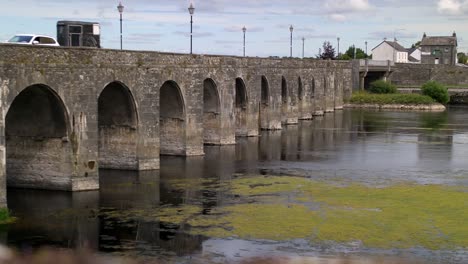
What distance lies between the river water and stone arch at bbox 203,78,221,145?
1569mm

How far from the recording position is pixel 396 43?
522ft

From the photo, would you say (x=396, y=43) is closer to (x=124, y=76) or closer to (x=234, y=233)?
(x=124, y=76)

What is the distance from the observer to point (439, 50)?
153 m

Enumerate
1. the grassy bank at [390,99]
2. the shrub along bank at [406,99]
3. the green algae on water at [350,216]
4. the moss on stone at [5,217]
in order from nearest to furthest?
the green algae on water at [350,216] < the moss on stone at [5,217] < the shrub along bank at [406,99] < the grassy bank at [390,99]

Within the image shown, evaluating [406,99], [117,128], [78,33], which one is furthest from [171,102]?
[406,99]

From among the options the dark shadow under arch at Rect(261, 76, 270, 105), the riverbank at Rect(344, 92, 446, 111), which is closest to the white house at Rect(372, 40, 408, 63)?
the riverbank at Rect(344, 92, 446, 111)

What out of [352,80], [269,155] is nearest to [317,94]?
[352,80]

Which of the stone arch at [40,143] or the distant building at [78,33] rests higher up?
the distant building at [78,33]

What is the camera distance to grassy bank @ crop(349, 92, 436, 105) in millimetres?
102750

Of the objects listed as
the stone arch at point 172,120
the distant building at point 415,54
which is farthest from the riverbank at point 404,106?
the distant building at point 415,54

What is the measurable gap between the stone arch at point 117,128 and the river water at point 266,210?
0.97 m

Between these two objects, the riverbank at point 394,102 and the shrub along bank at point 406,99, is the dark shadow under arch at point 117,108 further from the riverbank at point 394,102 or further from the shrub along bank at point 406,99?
the shrub along bank at point 406,99

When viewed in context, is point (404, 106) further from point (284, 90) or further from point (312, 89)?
point (284, 90)

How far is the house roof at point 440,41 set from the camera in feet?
496
